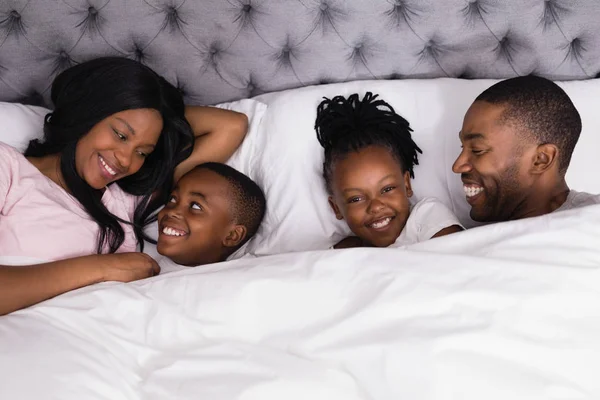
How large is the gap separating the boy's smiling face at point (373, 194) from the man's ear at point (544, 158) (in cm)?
30

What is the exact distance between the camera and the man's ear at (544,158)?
1.17 metres

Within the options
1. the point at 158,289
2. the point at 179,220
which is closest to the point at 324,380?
the point at 158,289

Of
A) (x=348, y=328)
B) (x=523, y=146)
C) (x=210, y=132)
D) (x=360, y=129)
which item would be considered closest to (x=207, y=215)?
(x=210, y=132)

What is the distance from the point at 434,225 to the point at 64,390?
799 mm

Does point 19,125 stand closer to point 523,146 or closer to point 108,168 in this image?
point 108,168

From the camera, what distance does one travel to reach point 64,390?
854mm

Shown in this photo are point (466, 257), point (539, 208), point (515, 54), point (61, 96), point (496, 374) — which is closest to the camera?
point (496, 374)

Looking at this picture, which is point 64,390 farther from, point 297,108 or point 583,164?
point 583,164

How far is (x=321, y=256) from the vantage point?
105 centimetres

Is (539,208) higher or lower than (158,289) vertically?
higher

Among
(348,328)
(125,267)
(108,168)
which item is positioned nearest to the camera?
(348,328)

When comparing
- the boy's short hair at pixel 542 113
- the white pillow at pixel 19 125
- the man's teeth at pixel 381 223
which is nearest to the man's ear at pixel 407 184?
the man's teeth at pixel 381 223

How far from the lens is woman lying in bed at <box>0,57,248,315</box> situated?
1.19 m

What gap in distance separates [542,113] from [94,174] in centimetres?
99
